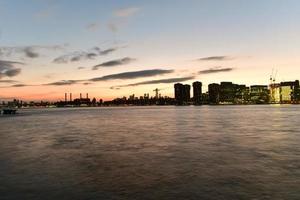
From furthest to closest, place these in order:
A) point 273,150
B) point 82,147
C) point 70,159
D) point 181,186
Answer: point 82,147 → point 273,150 → point 70,159 → point 181,186

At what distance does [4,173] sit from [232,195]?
593 inches

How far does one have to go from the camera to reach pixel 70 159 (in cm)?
3002

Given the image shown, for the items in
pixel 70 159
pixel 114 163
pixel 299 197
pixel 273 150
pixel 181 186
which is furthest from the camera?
pixel 273 150

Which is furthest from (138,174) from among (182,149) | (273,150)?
(273,150)

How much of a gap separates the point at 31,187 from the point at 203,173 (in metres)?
10.4

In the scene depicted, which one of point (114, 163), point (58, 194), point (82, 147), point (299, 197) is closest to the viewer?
point (299, 197)

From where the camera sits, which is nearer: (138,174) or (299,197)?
(299,197)

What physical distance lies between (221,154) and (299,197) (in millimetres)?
14583

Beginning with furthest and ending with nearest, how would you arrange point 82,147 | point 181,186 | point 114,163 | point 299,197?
point 82,147, point 114,163, point 181,186, point 299,197

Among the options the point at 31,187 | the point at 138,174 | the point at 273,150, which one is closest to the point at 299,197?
the point at 138,174

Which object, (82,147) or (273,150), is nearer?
(273,150)

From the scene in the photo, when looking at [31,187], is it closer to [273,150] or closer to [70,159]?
[70,159]

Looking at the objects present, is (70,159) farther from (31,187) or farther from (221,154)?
(221,154)

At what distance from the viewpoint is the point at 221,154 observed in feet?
103
